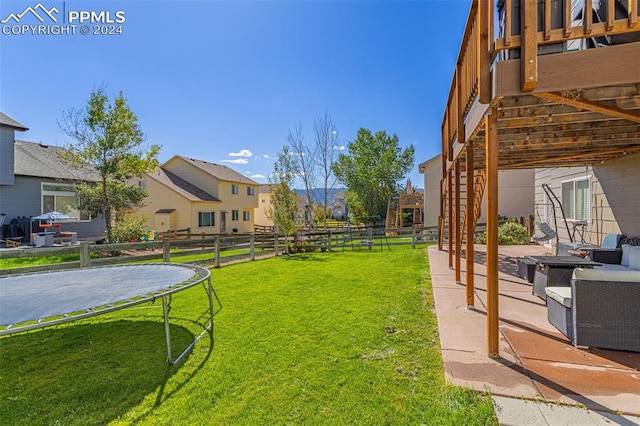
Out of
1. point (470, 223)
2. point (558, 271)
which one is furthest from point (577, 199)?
point (470, 223)

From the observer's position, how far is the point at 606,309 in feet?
9.62

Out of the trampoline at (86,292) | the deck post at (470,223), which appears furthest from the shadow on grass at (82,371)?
the deck post at (470,223)

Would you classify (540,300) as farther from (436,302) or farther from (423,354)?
(423,354)

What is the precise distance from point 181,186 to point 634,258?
2345 centimetres

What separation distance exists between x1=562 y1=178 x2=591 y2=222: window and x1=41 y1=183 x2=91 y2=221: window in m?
17.9

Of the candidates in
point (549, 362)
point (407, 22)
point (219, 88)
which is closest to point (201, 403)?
point (549, 362)

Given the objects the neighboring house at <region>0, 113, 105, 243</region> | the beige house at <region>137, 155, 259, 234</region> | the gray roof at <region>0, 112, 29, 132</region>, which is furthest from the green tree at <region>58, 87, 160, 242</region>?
the beige house at <region>137, 155, 259, 234</region>

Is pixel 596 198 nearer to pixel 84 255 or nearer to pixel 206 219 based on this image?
pixel 84 255

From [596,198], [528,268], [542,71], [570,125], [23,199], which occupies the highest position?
[570,125]

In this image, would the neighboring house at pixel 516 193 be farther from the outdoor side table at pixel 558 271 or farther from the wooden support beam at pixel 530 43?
the wooden support beam at pixel 530 43

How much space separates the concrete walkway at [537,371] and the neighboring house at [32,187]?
45.9ft

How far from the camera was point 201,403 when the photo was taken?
241 cm

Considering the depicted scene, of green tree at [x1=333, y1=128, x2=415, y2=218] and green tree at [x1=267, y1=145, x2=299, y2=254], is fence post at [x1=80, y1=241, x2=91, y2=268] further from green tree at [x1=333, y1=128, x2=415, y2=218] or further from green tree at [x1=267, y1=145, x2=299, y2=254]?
green tree at [x1=333, y1=128, x2=415, y2=218]

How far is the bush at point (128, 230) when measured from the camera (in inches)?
486
